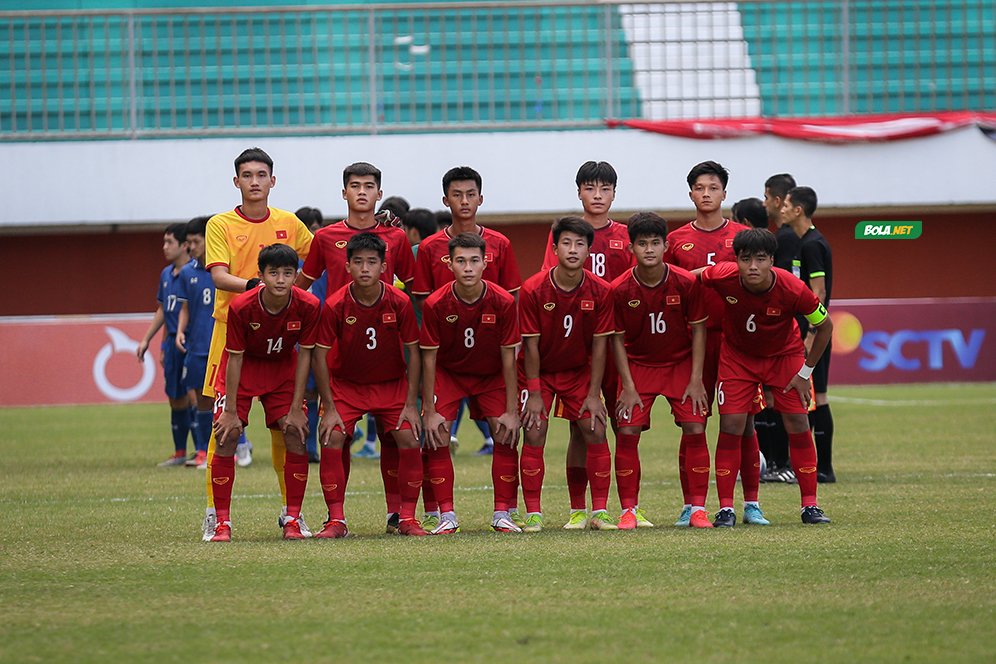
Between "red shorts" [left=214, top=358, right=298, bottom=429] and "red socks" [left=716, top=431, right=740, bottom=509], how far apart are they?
2.19 m

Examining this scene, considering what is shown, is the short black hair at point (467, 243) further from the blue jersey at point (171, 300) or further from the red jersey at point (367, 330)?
the blue jersey at point (171, 300)

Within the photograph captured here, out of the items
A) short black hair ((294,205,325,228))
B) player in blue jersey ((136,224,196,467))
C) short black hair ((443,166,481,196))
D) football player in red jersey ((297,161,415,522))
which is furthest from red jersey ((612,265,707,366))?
player in blue jersey ((136,224,196,467))

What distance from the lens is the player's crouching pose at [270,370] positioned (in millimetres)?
7176

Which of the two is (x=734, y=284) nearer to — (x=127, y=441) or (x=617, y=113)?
(x=127, y=441)

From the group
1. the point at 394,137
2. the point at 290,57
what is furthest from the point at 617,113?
the point at 290,57

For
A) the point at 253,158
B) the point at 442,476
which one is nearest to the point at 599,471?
the point at 442,476

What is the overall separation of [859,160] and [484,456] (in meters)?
11.0

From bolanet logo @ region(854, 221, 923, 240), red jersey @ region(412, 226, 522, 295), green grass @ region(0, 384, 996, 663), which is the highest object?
bolanet logo @ region(854, 221, 923, 240)

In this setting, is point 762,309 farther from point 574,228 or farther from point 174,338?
point 174,338

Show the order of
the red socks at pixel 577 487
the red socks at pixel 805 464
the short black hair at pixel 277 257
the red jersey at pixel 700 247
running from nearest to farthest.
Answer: the short black hair at pixel 277 257, the red socks at pixel 805 464, the red socks at pixel 577 487, the red jersey at pixel 700 247

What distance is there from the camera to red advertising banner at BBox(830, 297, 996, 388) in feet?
63.7

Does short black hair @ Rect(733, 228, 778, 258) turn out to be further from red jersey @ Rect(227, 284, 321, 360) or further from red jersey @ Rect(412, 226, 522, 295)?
red jersey @ Rect(227, 284, 321, 360)

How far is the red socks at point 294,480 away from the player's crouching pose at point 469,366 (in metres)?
0.64

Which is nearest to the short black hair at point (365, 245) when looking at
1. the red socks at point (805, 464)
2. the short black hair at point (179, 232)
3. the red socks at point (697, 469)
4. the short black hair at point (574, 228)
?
the short black hair at point (574, 228)
